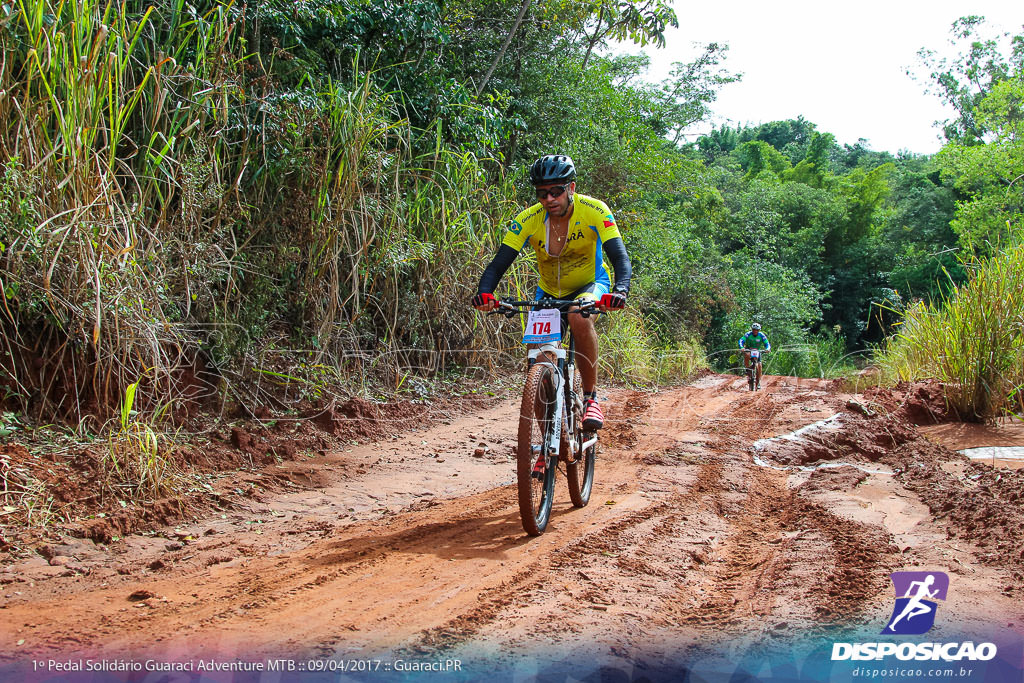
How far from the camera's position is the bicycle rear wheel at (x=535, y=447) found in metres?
3.94

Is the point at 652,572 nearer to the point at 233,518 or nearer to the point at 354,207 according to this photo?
the point at 233,518

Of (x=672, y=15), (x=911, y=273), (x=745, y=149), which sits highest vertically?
(x=745, y=149)

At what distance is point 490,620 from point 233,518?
231 cm

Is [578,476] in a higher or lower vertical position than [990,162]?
lower

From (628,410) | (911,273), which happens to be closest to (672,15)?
(628,410)

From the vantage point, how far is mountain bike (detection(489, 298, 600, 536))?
157 inches

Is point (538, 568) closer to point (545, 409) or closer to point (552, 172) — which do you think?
point (545, 409)

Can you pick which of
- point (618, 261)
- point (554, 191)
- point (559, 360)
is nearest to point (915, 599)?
Answer: point (559, 360)

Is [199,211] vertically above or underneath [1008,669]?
above

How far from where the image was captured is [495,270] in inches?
186

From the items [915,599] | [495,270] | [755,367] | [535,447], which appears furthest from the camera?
[755,367]

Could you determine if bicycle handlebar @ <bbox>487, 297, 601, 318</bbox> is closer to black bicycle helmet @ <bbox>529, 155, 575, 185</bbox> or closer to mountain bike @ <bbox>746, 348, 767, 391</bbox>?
black bicycle helmet @ <bbox>529, 155, 575, 185</bbox>

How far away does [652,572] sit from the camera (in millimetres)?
3414

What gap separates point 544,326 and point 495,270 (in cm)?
63
